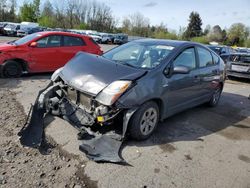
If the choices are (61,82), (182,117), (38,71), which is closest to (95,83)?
(61,82)

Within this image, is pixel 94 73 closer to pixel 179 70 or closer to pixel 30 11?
pixel 179 70

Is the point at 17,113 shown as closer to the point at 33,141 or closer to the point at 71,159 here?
the point at 33,141

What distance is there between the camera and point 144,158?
12.1ft

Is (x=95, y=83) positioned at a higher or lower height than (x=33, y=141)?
higher

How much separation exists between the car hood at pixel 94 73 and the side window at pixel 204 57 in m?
1.98

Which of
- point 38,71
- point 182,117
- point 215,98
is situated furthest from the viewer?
point 38,71

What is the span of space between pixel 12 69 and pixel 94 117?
502 cm

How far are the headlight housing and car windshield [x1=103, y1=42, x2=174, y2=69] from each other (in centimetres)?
77

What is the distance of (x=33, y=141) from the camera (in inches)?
147

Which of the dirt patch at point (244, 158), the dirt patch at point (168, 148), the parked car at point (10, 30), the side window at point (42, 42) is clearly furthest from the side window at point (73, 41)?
the parked car at point (10, 30)

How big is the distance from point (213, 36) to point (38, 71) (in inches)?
2758

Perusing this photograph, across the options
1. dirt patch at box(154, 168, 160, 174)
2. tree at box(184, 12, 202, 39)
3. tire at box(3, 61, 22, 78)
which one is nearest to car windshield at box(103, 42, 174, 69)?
dirt patch at box(154, 168, 160, 174)

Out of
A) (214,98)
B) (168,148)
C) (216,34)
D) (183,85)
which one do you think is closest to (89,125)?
(168,148)

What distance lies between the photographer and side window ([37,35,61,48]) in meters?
8.19
